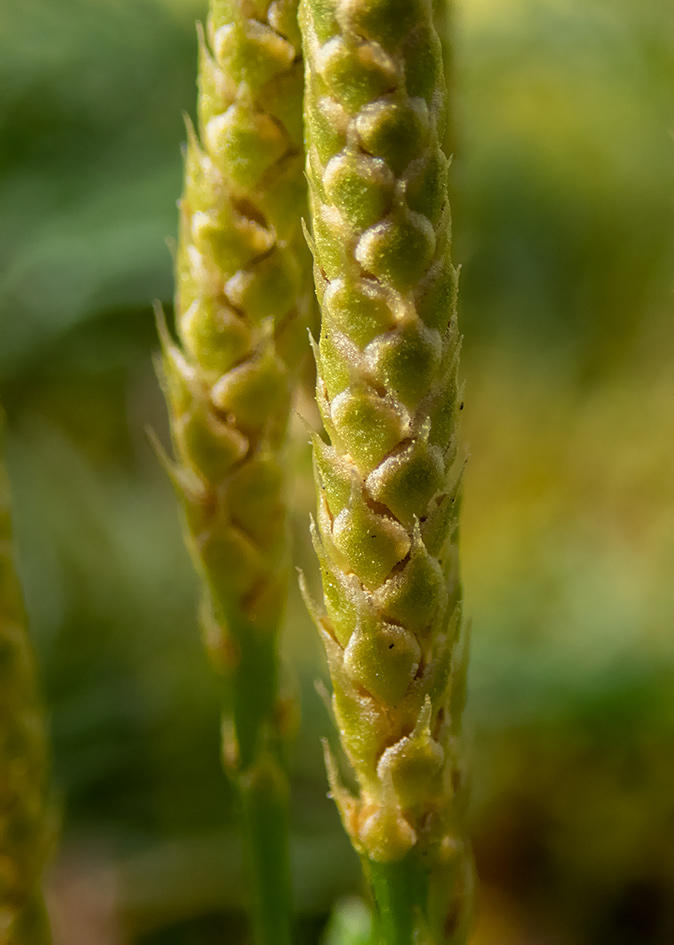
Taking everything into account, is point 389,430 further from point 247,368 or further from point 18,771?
point 18,771

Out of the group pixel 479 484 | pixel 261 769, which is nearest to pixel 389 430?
pixel 261 769

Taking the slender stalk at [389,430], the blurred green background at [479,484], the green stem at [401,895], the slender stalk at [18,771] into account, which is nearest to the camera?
the slender stalk at [389,430]

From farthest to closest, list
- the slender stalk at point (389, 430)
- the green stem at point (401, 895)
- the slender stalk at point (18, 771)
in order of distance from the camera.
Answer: the slender stalk at point (18, 771) → the green stem at point (401, 895) → the slender stalk at point (389, 430)

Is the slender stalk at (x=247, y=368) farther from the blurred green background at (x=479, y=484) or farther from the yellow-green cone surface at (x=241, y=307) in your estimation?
the blurred green background at (x=479, y=484)

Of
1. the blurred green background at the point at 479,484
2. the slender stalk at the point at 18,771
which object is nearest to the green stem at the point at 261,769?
the slender stalk at the point at 18,771

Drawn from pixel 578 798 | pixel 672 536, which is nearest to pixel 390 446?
pixel 578 798

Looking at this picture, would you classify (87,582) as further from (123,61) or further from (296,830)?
(123,61)

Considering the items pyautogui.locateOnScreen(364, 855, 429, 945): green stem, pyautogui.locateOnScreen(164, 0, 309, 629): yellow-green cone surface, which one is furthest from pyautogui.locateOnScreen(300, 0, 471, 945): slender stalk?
pyautogui.locateOnScreen(164, 0, 309, 629): yellow-green cone surface
